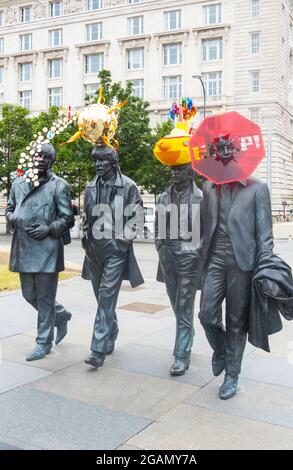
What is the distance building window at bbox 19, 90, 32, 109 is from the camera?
54.5m

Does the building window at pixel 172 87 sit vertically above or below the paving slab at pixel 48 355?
above

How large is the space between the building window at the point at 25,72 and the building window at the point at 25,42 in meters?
1.60

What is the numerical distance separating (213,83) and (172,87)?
12.8 ft

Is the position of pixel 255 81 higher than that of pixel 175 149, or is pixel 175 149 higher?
pixel 255 81

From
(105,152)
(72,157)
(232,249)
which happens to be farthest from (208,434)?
(72,157)

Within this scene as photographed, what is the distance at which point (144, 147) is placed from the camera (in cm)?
Answer: 2444

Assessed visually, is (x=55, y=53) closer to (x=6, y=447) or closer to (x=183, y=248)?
(x=183, y=248)

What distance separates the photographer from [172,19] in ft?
155

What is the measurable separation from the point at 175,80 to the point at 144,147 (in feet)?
83.7

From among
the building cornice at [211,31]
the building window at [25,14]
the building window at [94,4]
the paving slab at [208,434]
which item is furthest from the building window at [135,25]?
the paving slab at [208,434]

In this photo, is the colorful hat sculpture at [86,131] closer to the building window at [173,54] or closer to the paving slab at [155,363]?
the paving slab at [155,363]

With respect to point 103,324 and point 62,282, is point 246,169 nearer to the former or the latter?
point 103,324

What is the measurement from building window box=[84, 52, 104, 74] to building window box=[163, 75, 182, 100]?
7317 mm

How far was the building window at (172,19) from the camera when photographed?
46.9 m
